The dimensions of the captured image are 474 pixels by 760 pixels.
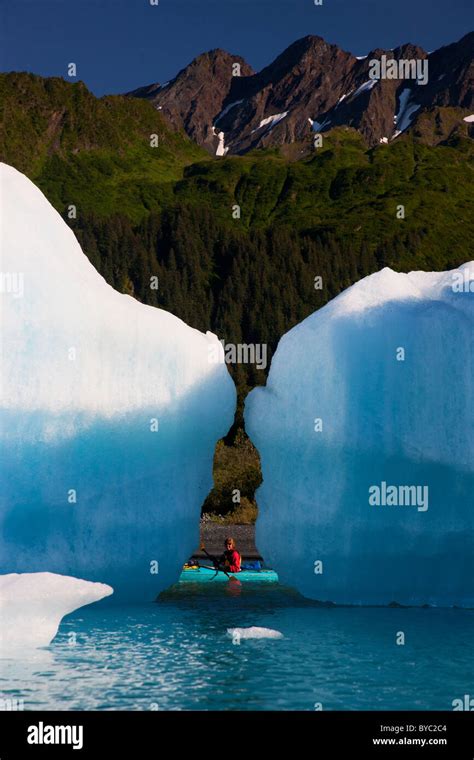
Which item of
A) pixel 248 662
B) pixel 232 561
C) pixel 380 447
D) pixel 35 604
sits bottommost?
pixel 248 662

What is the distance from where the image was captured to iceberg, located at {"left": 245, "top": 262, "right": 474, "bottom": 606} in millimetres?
22469

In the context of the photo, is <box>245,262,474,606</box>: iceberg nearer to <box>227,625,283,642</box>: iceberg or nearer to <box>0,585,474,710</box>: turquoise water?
<box>0,585,474,710</box>: turquoise water

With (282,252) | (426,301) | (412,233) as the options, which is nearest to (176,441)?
(426,301)

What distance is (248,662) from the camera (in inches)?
685

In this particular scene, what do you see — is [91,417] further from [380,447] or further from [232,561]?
[232,561]

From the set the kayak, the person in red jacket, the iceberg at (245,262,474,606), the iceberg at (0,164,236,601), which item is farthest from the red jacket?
the iceberg at (245,262,474,606)

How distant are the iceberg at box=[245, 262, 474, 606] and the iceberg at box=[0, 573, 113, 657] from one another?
5986 mm

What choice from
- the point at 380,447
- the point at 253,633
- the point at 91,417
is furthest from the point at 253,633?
the point at 91,417

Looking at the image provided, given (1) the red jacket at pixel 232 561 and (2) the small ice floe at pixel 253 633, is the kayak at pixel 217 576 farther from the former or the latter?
(2) the small ice floe at pixel 253 633

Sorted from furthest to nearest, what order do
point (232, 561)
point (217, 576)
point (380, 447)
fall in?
point (217, 576) < point (232, 561) < point (380, 447)

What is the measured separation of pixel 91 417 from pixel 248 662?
21.9 feet
